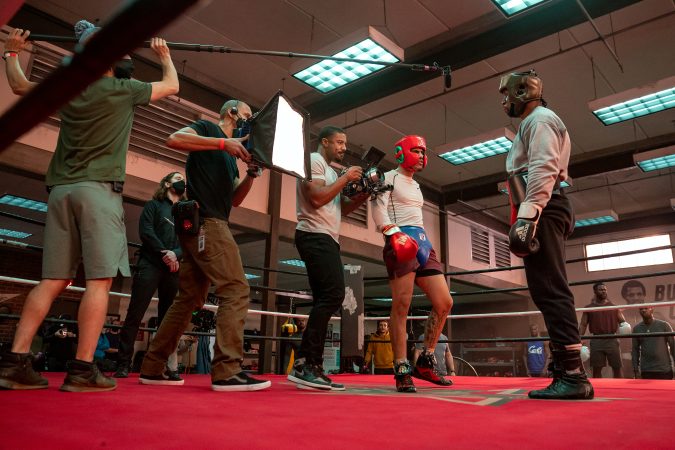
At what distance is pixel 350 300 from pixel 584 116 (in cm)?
596

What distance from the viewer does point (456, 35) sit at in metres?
6.40

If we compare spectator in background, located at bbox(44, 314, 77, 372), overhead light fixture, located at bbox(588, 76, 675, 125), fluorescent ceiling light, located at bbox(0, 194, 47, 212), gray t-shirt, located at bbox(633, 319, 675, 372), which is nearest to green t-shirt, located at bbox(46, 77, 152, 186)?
spectator in background, located at bbox(44, 314, 77, 372)

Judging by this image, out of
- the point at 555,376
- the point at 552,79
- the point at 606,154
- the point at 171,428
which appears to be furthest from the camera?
the point at 606,154

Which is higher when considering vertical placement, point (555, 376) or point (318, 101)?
point (318, 101)

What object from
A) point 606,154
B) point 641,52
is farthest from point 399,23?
point 606,154

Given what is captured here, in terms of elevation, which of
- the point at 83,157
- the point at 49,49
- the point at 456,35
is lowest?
the point at 83,157

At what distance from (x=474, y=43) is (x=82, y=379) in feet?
19.1

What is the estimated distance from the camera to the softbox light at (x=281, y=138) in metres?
2.33

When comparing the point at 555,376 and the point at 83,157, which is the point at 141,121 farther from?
the point at 555,376

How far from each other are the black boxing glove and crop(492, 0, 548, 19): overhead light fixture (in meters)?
3.97

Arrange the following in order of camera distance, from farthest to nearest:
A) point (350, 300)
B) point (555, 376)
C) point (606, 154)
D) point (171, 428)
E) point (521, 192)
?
point (606, 154) → point (350, 300) → point (521, 192) → point (555, 376) → point (171, 428)

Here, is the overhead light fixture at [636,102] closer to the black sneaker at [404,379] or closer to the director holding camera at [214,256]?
the black sneaker at [404,379]

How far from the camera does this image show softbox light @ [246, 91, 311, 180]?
2.33 meters

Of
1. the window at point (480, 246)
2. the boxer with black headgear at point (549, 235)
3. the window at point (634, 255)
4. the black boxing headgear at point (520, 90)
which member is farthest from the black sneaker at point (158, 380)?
the window at point (634, 255)
